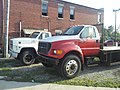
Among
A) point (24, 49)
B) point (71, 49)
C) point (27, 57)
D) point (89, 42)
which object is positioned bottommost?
point (27, 57)

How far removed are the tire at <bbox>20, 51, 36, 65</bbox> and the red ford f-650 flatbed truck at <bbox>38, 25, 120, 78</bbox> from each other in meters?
2.49

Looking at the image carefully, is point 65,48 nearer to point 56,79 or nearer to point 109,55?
point 56,79

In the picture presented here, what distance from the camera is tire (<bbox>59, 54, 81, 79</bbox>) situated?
812cm

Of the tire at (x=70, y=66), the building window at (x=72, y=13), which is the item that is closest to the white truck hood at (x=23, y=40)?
the tire at (x=70, y=66)

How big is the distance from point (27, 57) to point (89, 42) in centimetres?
411

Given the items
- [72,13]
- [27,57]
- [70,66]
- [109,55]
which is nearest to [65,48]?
[70,66]

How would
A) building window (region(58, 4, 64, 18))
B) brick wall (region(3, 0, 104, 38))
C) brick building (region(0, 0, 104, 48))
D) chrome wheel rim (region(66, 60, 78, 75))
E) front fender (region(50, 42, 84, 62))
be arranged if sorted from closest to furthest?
front fender (region(50, 42, 84, 62))
chrome wheel rim (region(66, 60, 78, 75))
brick building (region(0, 0, 104, 48))
brick wall (region(3, 0, 104, 38))
building window (region(58, 4, 64, 18))

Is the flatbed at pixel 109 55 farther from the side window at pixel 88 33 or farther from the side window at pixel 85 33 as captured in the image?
the side window at pixel 85 33

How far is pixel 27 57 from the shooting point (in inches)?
454

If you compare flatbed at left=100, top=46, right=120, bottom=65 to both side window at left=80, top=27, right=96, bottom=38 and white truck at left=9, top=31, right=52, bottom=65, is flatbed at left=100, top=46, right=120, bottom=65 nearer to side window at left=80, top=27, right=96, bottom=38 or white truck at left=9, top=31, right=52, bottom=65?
side window at left=80, top=27, right=96, bottom=38

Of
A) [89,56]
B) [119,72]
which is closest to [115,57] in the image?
[119,72]

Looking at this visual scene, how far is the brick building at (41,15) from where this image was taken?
20.6 metres

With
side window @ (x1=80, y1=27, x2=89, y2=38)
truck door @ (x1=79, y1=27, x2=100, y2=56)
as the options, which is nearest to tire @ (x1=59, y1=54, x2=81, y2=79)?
truck door @ (x1=79, y1=27, x2=100, y2=56)

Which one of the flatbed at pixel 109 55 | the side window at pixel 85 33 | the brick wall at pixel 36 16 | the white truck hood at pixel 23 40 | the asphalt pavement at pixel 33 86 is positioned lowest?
the asphalt pavement at pixel 33 86
